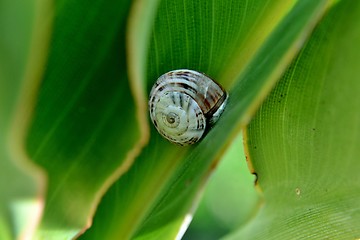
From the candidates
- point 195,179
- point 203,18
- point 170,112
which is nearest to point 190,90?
point 170,112

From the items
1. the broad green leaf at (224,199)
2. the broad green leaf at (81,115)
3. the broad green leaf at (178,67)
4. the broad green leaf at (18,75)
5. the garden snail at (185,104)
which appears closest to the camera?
the broad green leaf at (18,75)

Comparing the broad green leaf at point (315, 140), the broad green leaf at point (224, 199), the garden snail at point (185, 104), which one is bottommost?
the broad green leaf at point (224, 199)

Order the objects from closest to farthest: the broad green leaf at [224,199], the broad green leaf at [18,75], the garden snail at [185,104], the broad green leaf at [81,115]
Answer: the broad green leaf at [18,75] → the broad green leaf at [81,115] → the garden snail at [185,104] → the broad green leaf at [224,199]

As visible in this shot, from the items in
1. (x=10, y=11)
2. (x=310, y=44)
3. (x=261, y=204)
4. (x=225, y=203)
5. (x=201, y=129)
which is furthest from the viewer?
(x=225, y=203)

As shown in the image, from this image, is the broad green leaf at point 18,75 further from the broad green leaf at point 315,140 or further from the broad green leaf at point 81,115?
the broad green leaf at point 315,140

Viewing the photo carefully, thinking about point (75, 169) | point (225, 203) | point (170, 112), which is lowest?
point (225, 203)

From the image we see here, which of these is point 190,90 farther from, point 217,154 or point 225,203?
point 225,203

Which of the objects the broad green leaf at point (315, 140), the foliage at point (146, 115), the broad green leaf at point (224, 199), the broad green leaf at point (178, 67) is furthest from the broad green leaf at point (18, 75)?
the broad green leaf at point (224, 199)
